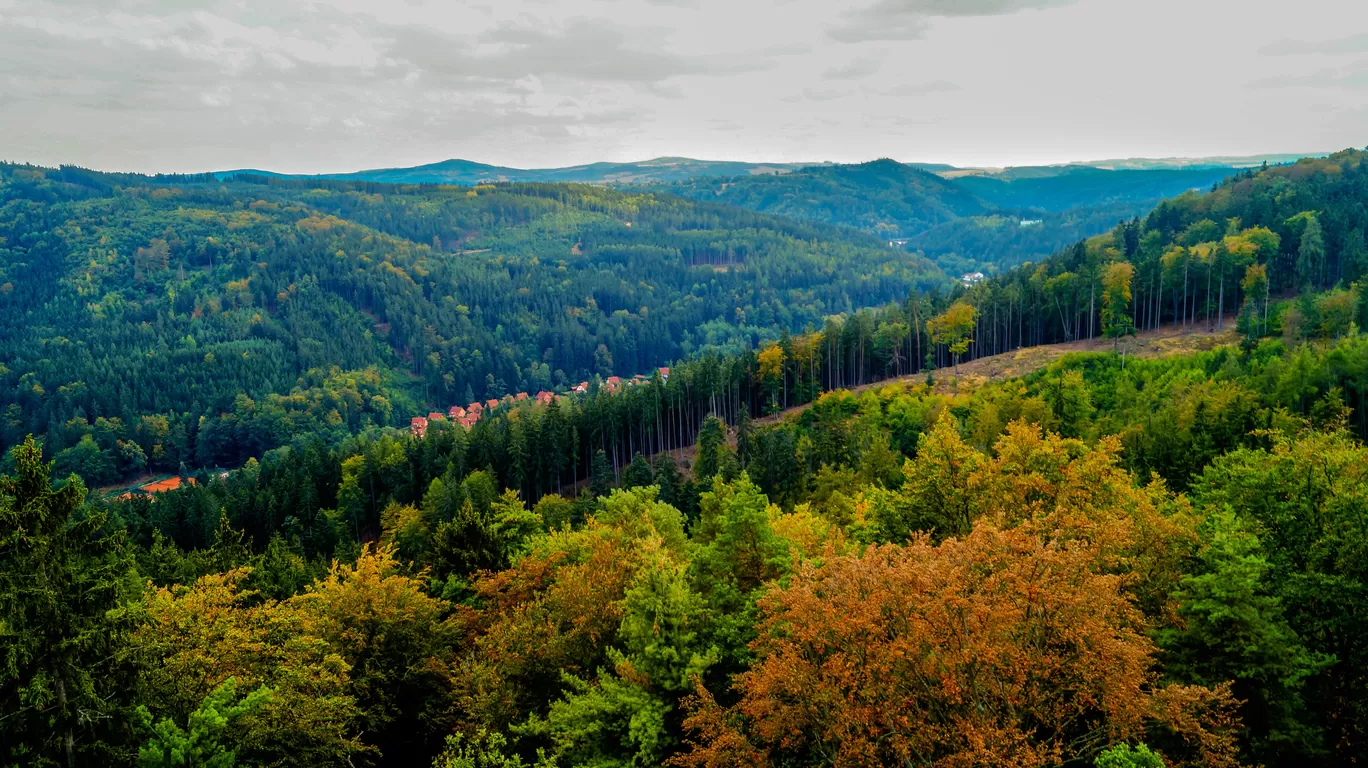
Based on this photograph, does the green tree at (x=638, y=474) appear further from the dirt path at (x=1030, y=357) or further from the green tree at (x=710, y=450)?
A: the dirt path at (x=1030, y=357)

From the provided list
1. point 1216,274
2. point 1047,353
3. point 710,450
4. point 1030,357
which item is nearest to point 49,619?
point 710,450

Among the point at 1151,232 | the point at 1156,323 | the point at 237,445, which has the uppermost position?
the point at 1151,232

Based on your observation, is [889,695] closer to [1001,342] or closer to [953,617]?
[953,617]

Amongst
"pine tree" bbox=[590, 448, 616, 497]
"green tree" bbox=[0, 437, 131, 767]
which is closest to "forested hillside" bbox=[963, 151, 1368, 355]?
"pine tree" bbox=[590, 448, 616, 497]

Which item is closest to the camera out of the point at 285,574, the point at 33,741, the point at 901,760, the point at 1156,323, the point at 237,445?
the point at 901,760

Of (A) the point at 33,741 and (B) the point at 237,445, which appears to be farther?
(B) the point at 237,445

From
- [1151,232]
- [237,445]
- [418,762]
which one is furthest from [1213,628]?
[237,445]

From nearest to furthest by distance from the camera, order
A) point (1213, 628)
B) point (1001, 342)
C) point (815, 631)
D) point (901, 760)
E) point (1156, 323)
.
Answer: point (901, 760)
point (815, 631)
point (1213, 628)
point (1156, 323)
point (1001, 342)

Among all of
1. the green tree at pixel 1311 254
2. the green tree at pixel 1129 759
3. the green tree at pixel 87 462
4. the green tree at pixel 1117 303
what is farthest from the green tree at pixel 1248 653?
the green tree at pixel 87 462

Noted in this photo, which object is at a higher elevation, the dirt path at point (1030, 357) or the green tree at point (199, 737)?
the green tree at point (199, 737)
